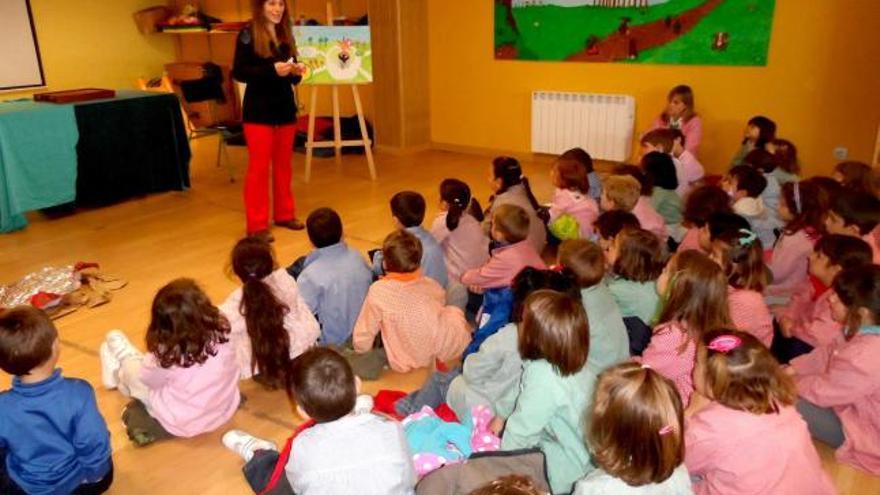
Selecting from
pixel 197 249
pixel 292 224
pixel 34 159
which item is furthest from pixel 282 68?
pixel 34 159

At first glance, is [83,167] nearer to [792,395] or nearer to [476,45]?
[476,45]

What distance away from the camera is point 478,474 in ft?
6.18

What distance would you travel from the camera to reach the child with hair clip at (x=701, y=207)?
3.34m

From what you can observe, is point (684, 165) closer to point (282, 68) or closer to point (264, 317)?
point (282, 68)

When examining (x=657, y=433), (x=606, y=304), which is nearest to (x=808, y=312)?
(x=606, y=304)

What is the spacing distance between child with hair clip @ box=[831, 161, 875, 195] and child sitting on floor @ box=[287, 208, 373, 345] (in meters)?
2.48

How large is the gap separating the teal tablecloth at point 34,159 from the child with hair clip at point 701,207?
413 cm

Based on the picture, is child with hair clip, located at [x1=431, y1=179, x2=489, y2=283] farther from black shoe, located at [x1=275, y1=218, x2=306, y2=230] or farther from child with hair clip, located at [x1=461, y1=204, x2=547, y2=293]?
black shoe, located at [x1=275, y1=218, x2=306, y2=230]

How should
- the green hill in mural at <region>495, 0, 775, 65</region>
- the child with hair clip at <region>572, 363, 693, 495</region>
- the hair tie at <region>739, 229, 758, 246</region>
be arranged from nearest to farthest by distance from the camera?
the child with hair clip at <region>572, 363, 693, 495</region>, the hair tie at <region>739, 229, 758, 246</region>, the green hill in mural at <region>495, 0, 775, 65</region>

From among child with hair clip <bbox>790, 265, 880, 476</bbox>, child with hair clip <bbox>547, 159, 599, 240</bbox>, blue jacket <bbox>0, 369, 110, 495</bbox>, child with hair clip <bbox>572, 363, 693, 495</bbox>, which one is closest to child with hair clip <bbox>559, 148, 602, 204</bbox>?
child with hair clip <bbox>547, 159, 599, 240</bbox>

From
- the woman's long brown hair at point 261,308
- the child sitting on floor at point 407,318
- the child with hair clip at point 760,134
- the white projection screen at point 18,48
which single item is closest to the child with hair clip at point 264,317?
the woman's long brown hair at point 261,308

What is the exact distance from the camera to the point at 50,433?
1960mm

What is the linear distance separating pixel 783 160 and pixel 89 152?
472 centimetres

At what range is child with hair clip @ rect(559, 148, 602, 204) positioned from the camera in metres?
4.21
